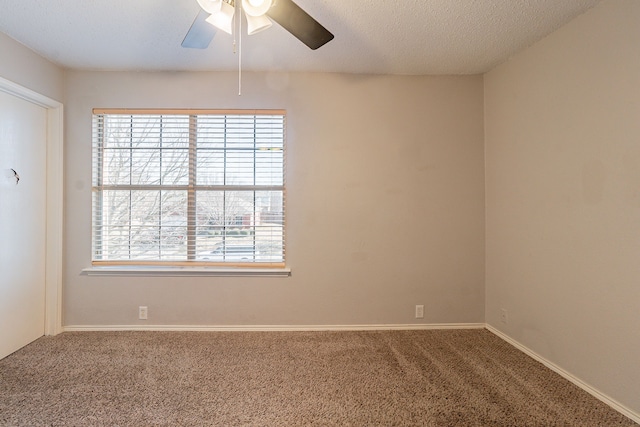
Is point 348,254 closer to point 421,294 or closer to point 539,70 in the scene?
point 421,294

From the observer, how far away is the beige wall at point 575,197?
1.63 meters

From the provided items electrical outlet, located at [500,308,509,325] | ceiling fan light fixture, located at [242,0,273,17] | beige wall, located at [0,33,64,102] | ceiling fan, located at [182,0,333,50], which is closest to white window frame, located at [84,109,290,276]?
beige wall, located at [0,33,64,102]

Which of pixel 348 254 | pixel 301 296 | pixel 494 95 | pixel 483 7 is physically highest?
pixel 483 7

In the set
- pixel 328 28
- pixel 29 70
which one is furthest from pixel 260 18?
pixel 29 70

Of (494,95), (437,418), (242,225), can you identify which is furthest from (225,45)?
(437,418)

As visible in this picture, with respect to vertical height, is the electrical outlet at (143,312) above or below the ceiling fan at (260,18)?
below

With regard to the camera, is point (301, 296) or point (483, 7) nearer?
point (483, 7)

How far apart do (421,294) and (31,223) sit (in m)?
3.54

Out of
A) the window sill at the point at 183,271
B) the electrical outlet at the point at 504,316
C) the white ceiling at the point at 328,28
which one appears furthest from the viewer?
the window sill at the point at 183,271

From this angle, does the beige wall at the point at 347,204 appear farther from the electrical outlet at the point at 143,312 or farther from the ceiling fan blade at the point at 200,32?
the ceiling fan blade at the point at 200,32

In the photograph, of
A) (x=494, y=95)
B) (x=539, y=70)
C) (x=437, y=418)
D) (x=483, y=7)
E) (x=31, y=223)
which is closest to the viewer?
(x=437, y=418)

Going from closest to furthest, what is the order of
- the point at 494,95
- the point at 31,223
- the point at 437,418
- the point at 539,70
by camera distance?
1. the point at 437,418
2. the point at 539,70
3. the point at 31,223
4. the point at 494,95

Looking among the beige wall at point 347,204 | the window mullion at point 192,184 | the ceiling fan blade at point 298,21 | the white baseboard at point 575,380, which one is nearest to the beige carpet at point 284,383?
the white baseboard at point 575,380

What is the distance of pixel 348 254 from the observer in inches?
107
